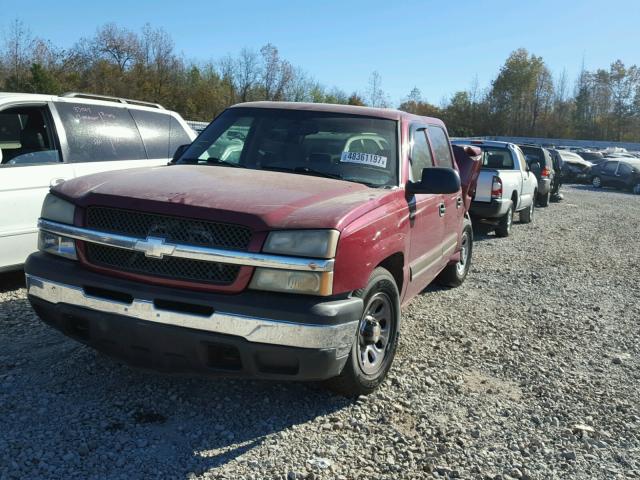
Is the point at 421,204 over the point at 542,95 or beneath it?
beneath

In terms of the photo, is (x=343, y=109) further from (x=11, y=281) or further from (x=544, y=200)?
(x=544, y=200)

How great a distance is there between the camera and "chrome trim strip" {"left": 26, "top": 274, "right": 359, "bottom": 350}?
286 cm

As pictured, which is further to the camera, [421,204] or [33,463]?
[421,204]

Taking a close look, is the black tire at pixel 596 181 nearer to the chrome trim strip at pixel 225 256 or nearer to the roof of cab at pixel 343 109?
the roof of cab at pixel 343 109

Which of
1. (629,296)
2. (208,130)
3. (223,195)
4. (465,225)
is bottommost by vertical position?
(629,296)

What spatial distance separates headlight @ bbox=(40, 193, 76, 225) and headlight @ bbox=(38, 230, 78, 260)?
0.10m

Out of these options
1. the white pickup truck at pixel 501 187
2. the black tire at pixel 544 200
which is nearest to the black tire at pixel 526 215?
the white pickup truck at pixel 501 187

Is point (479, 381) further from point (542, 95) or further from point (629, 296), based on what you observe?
point (542, 95)

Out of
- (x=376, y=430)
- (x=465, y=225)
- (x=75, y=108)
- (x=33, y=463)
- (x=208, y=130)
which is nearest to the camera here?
(x=33, y=463)

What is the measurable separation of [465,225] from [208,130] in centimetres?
334

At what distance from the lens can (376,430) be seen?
335 centimetres

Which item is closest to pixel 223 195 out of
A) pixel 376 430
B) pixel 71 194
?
pixel 71 194

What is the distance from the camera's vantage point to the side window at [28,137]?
18.9ft

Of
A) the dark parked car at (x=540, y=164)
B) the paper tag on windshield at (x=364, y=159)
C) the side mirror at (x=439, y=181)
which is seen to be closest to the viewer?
the side mirror at (x=439, y=181)
